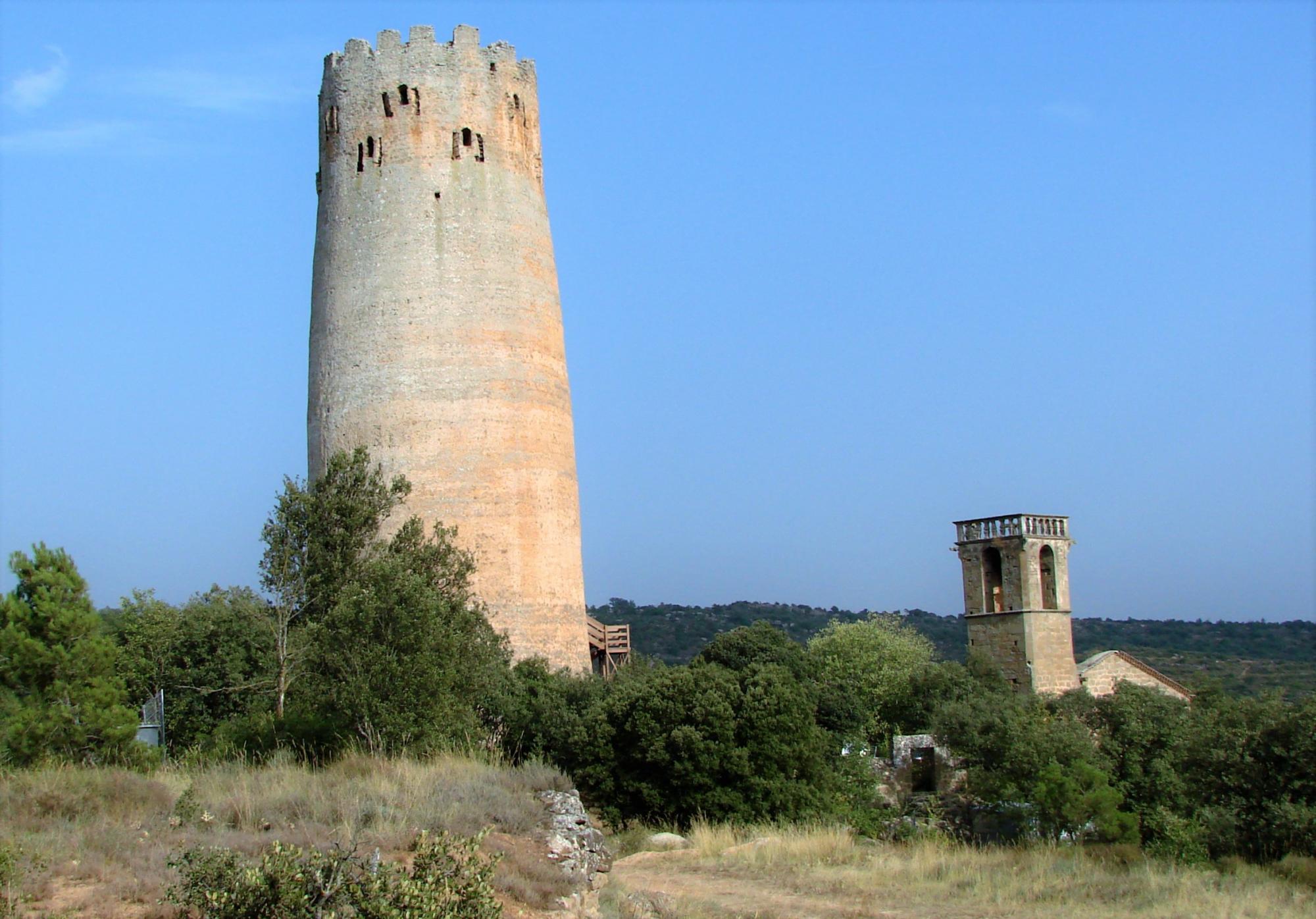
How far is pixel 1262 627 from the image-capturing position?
290ft

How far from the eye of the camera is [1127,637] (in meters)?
84.5

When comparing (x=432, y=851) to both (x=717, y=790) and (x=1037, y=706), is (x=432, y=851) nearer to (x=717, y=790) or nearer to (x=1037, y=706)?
(x=717, y=790)

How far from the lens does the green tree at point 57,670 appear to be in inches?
522

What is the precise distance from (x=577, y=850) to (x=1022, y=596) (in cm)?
2177

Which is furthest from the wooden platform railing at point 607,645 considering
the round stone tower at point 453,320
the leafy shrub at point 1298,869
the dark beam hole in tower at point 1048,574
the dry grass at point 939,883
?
the leafy shrub at point 1298,869

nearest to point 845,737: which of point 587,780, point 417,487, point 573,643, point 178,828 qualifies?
point 573,643

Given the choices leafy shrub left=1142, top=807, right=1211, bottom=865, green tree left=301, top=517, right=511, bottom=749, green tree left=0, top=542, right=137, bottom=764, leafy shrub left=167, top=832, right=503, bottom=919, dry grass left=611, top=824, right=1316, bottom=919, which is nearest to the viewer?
leafy shrub left=167, top=832, right=503, bottom=919

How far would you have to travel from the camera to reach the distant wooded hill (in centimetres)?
5722

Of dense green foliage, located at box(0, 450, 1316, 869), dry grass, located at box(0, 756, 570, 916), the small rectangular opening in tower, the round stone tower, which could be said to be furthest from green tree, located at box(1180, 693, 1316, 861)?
the round stone tower

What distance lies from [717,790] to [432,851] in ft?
32.3

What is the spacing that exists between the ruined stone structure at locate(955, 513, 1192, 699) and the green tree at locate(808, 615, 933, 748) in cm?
191

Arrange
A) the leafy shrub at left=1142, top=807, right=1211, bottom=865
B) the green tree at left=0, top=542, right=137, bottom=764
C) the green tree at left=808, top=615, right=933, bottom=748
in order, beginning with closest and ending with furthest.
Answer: the green tree at left=0, top=542, right=137, bottom=764 < the leafy shrub at left=1142, top=807, right=1211, bottom=865 < the green tree at left=808, top=615, right=933, bottom=748

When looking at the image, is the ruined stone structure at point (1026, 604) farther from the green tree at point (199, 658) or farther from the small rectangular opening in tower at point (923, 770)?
the green tree at point (199, 658)

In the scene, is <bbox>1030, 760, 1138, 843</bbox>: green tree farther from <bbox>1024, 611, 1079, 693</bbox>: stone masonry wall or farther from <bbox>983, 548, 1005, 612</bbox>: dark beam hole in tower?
<bbox>983, 548, 1005, 612</bbox>: dark beam hole in tower
